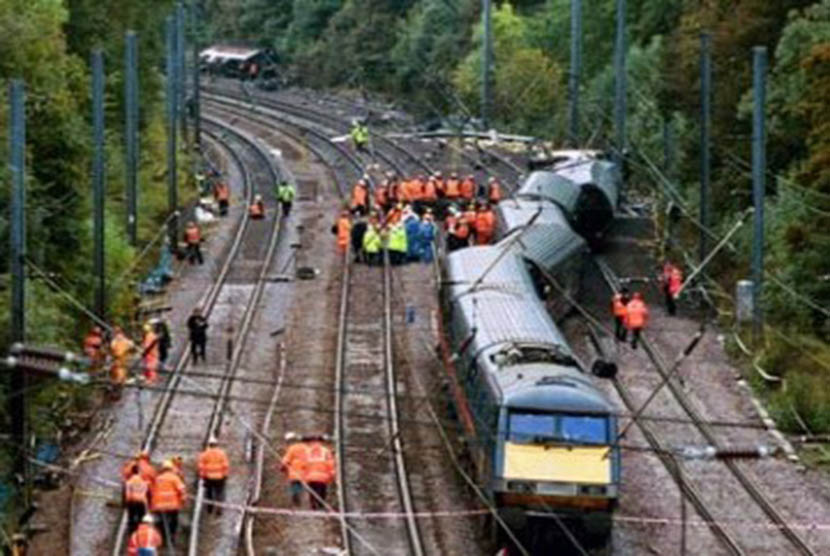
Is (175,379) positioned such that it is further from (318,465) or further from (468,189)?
(468,189)

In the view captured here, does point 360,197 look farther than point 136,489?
Yes

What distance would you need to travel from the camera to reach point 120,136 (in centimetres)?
6238

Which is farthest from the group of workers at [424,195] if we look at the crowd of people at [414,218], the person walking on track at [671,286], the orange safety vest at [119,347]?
the orange safety vest at [119,347]

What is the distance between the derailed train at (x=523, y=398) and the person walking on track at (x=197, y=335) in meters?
4.99

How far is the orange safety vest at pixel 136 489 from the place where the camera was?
2869 cm

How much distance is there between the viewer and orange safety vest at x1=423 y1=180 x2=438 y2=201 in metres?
56.9

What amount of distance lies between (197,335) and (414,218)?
38.9 ft

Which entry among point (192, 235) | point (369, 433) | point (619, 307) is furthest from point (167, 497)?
point (192, 235)

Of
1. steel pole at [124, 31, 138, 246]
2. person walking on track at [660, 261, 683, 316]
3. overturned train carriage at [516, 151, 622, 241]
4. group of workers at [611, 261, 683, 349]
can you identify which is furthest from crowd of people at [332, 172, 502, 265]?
steel pole at [124, 31, 138, 246]

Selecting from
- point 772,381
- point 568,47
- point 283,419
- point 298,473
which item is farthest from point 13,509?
point 568,47

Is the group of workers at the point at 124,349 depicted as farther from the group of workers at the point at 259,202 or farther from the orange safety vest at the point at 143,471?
the group of workers at the point at 259,202

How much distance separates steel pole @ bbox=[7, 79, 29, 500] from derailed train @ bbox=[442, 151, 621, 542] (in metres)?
6.81

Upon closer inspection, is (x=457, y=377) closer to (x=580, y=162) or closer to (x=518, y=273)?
(x=518, y=273)

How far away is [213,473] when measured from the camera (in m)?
30.4
